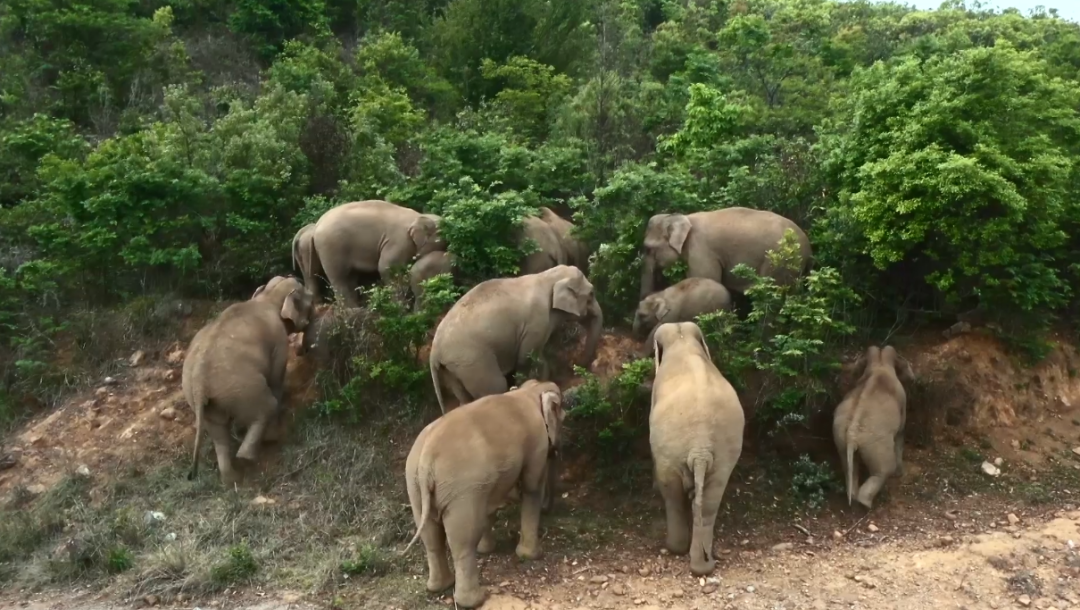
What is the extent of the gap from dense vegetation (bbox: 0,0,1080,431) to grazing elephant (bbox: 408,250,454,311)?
0.17 meters

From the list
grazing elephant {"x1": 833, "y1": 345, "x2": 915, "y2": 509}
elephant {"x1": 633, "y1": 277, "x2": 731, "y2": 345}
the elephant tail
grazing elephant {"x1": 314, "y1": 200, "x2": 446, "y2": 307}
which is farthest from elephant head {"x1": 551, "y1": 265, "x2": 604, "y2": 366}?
the elephant tail

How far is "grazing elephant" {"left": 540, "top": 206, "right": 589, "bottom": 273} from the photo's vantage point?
1043 cm

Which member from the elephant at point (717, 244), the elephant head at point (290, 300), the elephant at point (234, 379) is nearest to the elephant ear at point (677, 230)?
the elephant at point (717, 244)

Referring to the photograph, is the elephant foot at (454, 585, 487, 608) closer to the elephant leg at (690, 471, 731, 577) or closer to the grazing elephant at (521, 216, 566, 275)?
the elephant leg at (690, 471, 731, 577)

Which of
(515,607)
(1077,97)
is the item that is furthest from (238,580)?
(1077,97)

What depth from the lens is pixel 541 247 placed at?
9.88 meters

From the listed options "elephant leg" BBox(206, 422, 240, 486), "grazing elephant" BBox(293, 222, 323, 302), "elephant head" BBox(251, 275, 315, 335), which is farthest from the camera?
"grazing elephant" BBox(293, 222, 323, 302)

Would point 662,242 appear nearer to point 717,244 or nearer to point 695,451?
point 717,244

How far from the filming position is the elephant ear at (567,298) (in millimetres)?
8492

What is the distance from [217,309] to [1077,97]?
359 inches

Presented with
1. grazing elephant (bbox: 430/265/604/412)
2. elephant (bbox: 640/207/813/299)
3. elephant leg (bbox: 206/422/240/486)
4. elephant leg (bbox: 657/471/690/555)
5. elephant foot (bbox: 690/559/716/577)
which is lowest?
elephant leg (bbox: 206/422/240/486)

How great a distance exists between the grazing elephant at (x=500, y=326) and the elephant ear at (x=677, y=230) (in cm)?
119

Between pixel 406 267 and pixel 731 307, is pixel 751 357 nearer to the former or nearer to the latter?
pixel 731 307

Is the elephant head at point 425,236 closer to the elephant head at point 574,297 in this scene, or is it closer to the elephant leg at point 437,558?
the elephant head at point 574,297
